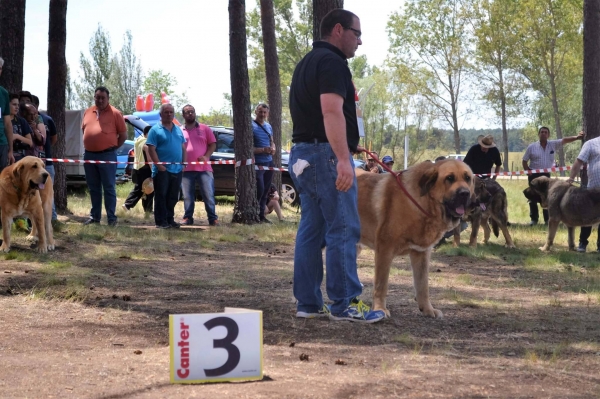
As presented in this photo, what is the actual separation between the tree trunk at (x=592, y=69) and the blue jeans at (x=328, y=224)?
9643 millimetres

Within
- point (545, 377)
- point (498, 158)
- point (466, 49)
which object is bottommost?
point (545, 377)

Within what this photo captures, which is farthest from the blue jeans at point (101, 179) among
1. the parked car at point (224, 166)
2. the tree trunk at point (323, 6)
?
the parked car at point (224, 166)

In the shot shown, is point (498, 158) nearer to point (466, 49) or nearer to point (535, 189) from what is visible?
point (535, 189)

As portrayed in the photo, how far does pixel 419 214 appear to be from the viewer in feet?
20.3

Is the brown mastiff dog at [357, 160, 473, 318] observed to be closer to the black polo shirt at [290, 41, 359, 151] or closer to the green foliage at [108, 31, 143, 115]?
the black polo shirt at [290, 41, 359, 151]

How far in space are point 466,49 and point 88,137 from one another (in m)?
30.8

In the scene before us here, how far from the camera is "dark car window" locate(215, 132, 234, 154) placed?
19656 mm

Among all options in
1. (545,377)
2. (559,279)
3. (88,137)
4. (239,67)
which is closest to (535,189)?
(559,279)

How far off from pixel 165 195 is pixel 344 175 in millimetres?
8704

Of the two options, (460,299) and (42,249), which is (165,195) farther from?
(460,299)

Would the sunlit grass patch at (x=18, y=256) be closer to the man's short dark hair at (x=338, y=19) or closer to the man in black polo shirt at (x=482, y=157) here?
the man's short dark hair at (x=338, y=19)

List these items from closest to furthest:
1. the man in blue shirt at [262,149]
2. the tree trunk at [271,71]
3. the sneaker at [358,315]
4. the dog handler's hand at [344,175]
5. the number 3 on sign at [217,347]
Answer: the number 3 on sign at [217,347] → the dog handler's hand at [344,175] → the sneaker at [358,315] → the man in blue shirt at [262,149] → the tree trunk at [271,71]

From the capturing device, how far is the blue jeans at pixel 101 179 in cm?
1282

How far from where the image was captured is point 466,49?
40469 millimetres
